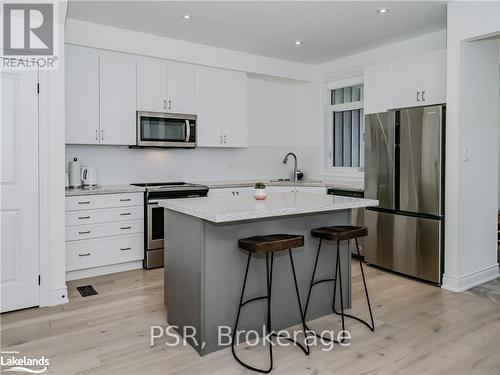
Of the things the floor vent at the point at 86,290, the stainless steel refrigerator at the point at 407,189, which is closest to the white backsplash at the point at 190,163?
the floor vent at the point at 86,290

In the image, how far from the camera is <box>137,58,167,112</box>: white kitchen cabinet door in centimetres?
443

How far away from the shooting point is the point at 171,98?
465 centimetres

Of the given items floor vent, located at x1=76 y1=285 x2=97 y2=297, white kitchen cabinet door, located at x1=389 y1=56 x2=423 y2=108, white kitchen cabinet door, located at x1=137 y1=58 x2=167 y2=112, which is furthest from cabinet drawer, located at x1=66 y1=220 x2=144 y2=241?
white kitchen cabinet door, located at x1=389 y1=56 x2=423 y2=108

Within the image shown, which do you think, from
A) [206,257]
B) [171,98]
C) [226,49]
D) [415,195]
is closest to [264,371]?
[206,257]

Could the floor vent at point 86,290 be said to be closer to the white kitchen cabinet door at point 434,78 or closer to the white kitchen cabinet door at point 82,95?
the white kitchen cabinet door at point 82,95

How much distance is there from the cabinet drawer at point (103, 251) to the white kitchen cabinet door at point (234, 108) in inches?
70.2

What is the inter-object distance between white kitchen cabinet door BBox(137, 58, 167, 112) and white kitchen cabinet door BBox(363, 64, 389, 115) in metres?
2.53

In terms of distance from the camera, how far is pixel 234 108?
5.18 m

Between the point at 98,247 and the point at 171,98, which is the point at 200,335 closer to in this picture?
the point at 98,247

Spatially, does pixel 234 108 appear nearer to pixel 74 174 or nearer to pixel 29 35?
pixel 74 174

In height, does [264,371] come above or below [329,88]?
below

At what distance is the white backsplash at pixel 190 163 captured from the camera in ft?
14.9

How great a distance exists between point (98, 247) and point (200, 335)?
203cm

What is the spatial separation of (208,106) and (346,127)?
2092 millimetres
